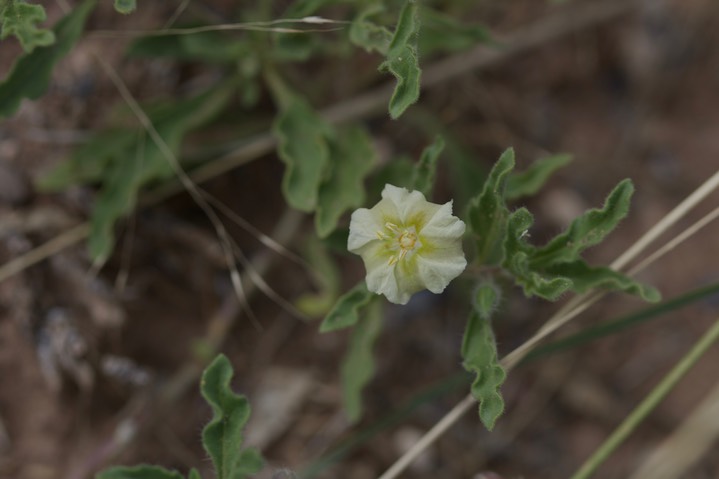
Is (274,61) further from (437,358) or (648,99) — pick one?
(648,99)

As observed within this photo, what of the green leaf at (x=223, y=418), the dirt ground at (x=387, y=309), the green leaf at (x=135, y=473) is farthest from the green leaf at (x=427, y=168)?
the green leaf at (x=135, y=473)

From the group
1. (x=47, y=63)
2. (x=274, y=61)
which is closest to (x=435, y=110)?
(x=274, y=61)

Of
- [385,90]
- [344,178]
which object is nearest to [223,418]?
[344,178]

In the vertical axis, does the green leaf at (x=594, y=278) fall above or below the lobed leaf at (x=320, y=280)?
below

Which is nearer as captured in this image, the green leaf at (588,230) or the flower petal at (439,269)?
the flower petal at (439,269)

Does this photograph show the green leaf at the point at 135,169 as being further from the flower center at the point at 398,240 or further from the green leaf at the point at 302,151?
the flower center at the point at 398,240

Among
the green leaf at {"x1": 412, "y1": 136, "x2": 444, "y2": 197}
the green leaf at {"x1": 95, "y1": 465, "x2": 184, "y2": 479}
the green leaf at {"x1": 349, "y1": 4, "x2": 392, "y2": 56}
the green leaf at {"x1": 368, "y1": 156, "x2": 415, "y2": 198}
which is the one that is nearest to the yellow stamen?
the green leaf at {"x1": 412, "y1": 136, "x2": 444, "y2": 197}

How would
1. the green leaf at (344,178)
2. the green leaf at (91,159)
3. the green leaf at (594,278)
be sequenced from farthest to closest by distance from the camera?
the green leaf at (91,159), the green leaf at (344,178), the green leaf at (594,278)
